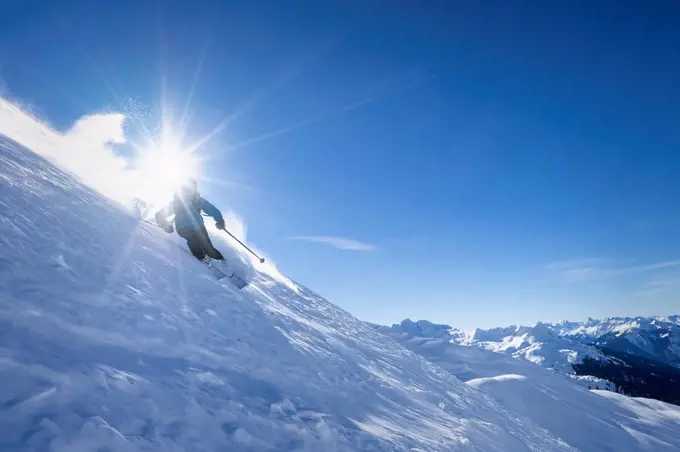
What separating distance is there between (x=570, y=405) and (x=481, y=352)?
1792 inches

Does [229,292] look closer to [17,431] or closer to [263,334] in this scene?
[263,334]

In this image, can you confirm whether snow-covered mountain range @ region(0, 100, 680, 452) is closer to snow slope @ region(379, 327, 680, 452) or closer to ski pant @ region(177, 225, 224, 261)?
ski pant @ region(177, 225, 224, 261)

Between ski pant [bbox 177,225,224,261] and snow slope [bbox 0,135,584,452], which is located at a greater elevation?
ski pant [bbox 177,225,224,261]

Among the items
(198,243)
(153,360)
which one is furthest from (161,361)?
(198,243)

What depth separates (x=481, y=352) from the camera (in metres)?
80.0

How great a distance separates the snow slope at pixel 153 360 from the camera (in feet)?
14.4

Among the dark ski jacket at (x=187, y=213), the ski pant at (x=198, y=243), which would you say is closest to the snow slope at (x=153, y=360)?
the ski pant at (x=198, y=243)

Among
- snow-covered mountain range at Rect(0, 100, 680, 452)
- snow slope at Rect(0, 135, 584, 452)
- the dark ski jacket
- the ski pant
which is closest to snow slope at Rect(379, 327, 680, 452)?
snow-covered mountain range at Rect(0, 100, 680, 452)

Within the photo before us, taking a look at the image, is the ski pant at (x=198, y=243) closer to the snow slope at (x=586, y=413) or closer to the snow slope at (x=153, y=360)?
the snow slope at (x=153, y=360)

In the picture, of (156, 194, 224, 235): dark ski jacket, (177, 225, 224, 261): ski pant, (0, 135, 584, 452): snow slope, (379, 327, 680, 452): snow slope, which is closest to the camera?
(0, 135, 584, 452): snow slope

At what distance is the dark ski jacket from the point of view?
541 inches

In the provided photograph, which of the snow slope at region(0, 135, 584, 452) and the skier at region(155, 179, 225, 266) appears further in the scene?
the skier at region(155, 179, 225, 266)

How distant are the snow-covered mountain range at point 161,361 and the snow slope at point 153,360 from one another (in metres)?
0.03

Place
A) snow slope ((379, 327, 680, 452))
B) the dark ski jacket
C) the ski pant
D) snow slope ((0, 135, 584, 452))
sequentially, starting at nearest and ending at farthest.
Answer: snow slope ((0, 135, 584, 452)) < the ski pant < the dark ski jacket < snow slope ((379, 327, 680, 452))
